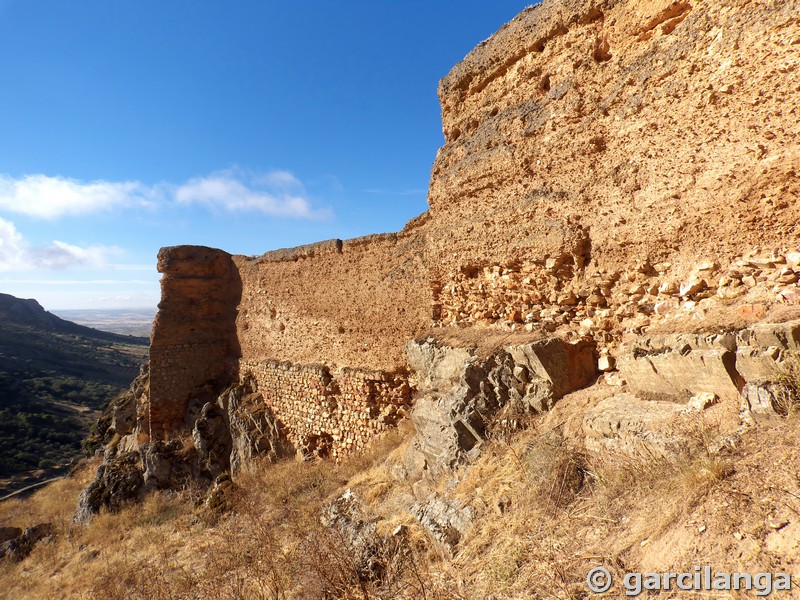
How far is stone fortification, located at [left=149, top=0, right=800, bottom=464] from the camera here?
376cm

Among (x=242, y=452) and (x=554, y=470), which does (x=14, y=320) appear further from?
(x=554, y=470)

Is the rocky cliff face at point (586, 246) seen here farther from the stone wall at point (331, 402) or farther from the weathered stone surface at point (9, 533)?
the weathered stone surface at point (9, 533)

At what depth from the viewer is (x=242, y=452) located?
9.20 meters

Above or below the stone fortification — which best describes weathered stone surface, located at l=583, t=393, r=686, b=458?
below

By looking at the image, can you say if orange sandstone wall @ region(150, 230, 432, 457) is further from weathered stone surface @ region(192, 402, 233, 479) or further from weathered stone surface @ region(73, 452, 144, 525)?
weathered stone surface @ region(73, 452, 144, 525)

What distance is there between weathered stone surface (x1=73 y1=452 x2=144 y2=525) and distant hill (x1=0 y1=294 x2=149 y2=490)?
11572mm

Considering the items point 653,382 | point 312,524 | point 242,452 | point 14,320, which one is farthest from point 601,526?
point 14,320

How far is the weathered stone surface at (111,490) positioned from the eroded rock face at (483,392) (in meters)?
7.26

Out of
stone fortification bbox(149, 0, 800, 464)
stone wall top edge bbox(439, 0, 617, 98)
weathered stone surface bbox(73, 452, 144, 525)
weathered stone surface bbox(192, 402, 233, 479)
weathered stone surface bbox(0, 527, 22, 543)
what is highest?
stone wall top edge bbox(439, 0, 617, 98)

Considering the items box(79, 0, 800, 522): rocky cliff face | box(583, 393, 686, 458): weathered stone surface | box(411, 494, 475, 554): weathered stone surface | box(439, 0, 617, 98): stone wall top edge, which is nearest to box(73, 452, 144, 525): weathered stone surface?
box(79, 0, 800, 522): rocky cliff face

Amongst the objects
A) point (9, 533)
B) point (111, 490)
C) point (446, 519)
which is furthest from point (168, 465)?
point (446, 519)

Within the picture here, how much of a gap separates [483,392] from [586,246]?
7.09ft

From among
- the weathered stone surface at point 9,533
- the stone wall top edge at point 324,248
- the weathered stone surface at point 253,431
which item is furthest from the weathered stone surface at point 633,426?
the weathered stone surface at point 9,533

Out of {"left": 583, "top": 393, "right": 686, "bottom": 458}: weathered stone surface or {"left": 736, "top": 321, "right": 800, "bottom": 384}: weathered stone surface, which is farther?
{"left": 583, "top": 393, "right": 686, "bottom": 458}: weathered stone surface
